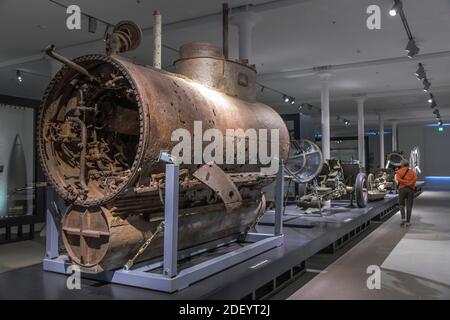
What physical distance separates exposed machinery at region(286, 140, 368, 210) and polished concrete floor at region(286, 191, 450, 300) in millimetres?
1233

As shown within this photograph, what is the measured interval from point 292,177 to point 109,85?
18.5ft

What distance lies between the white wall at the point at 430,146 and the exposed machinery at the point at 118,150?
28.0 meters

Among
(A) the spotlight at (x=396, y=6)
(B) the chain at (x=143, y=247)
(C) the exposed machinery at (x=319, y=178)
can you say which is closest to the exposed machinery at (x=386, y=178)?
(C) the exposed machinery at (x=319, y=178)

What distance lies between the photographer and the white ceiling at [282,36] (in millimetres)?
7586

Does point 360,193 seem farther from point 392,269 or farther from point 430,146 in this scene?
point 430,146

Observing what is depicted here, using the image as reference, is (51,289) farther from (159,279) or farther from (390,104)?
(390,104)

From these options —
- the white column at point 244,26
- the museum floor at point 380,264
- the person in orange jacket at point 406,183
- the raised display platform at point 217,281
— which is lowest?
the museum floor at point 380,264

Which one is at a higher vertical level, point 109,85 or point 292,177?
point 109,85

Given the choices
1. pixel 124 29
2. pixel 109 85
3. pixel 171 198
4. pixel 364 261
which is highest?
pixel 124 29

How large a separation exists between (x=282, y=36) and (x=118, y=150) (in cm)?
661

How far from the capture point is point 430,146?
1145 inches

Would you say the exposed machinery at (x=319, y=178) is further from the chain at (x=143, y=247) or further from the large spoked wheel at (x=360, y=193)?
the chain at (x=143, y=247)

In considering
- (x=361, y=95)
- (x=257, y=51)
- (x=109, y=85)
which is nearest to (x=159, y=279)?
(x=109, y=85)

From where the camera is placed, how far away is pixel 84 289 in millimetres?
3369
